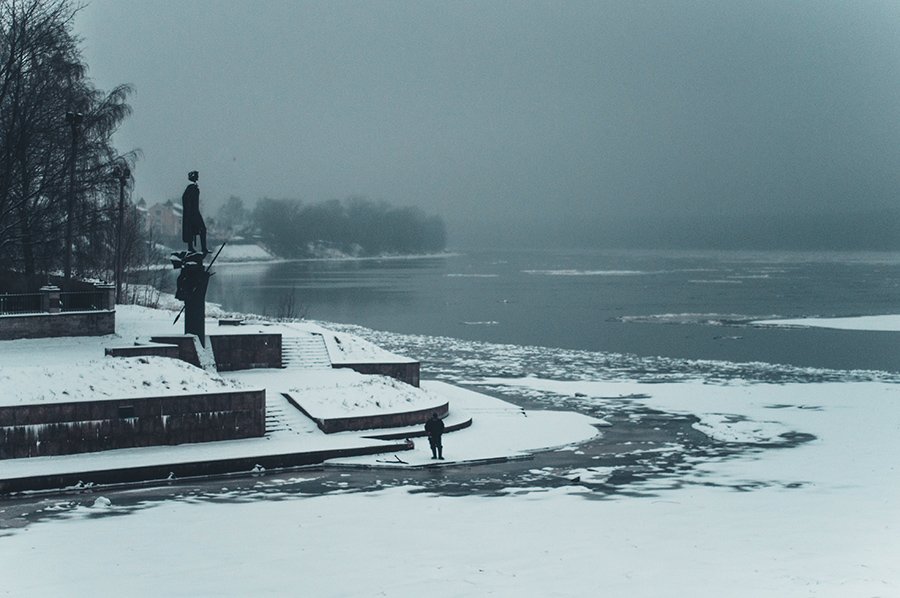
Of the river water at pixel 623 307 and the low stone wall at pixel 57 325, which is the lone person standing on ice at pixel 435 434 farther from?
the river water at pixel 623 307

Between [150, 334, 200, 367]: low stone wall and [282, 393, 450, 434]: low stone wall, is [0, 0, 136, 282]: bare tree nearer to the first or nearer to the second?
[150, 334, 200, 367]: low stone wall

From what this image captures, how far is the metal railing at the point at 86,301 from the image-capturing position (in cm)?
3102

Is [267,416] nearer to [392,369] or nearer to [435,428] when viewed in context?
[435,428]

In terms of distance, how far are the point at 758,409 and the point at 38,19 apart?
2779 cm

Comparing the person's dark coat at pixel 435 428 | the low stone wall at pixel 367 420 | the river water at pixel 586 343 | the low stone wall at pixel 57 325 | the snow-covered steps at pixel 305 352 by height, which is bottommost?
the river water at pixel 586 343

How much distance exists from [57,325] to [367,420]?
365 inches

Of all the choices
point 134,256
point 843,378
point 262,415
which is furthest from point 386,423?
point 134,256

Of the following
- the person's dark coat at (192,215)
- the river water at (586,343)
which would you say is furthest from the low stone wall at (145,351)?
the river water at (586,343)

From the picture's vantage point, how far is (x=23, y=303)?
30062 millimetres

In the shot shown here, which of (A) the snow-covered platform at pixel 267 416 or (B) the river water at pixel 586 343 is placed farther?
(A) the snow-covered platform at pixel 267 416

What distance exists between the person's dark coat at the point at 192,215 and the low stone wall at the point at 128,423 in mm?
7199

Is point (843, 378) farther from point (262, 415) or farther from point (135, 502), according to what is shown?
point (135, 502)

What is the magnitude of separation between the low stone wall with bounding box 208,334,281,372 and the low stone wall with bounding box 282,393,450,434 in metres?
4.04

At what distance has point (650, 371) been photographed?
1784 inches
